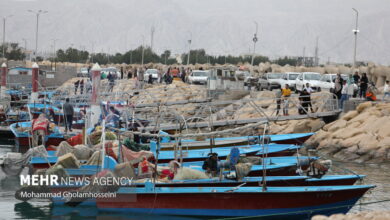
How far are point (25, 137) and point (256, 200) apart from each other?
16.7 metres

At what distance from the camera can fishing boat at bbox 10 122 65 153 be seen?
1152 inches

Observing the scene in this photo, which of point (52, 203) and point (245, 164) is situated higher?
point (245, 164)

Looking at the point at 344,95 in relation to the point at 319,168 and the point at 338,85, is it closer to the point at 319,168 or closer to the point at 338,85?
the point at 338,85

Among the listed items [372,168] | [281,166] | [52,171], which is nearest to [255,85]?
[372,168]

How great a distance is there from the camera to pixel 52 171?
62.1ft

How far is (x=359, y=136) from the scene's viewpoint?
3073 centimetres

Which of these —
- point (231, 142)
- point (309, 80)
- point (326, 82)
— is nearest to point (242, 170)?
point (231, 142)

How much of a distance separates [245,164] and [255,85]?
30.7 metres

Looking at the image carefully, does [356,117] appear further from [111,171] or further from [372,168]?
[111,171]

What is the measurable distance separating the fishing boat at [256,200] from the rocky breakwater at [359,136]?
11689mm

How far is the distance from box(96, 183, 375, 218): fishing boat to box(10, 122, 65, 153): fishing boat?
39.2 ft

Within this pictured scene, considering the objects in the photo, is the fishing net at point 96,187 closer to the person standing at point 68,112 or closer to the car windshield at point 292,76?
the person standing at point 68,112

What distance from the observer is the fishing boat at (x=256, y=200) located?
17688 mm

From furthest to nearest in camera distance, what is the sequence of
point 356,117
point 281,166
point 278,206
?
1. point 356,117
2. point 281,166
3. point 278,206
